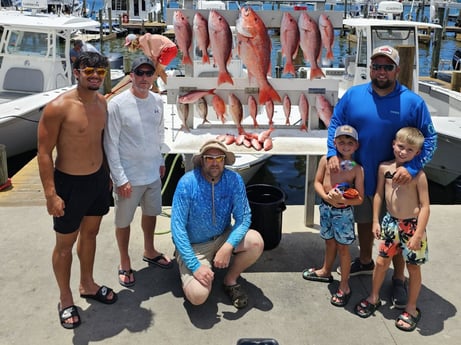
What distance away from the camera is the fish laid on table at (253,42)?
369 cm

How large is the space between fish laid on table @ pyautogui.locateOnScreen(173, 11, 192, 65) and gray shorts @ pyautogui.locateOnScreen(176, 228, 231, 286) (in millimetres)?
1730

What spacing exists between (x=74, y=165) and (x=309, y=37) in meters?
2.23

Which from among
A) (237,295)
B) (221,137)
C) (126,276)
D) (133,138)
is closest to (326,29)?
(221,137)

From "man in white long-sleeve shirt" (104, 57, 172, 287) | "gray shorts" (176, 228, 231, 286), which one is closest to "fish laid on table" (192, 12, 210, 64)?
"man in white long-sleeve shirt" (104, 57, 172, 287)

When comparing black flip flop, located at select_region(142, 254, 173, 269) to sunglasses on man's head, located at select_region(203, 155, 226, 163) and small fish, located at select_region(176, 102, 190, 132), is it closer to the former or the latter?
sunglasses on man's head, located at select_region(203, 155, 226, 163)

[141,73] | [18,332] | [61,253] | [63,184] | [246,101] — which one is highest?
[141,73]

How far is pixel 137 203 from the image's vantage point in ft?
11.1

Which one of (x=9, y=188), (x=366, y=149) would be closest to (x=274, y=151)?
(x=366, y=149)

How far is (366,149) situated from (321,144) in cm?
85

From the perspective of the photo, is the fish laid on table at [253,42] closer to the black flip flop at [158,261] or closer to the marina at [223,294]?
the marina at [223,294]

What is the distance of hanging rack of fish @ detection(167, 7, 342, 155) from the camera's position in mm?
3805

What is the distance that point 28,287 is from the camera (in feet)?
11.4

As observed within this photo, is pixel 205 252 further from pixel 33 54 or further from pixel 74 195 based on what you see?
pixel 33 54

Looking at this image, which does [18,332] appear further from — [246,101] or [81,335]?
[246,101]
